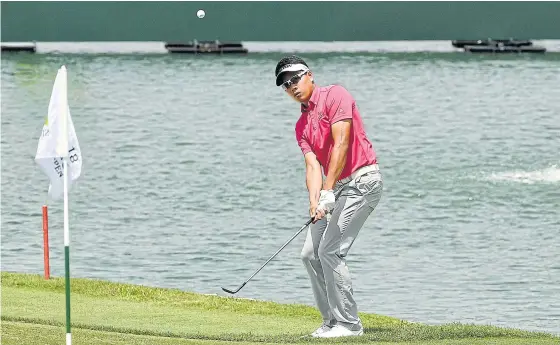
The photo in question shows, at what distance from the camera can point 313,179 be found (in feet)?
33.6

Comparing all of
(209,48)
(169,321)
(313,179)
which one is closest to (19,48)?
(209,48)

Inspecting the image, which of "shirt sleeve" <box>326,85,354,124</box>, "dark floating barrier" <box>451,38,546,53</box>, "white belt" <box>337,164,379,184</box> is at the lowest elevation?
"dark floating barrier" <box>451,38,546,53</box>

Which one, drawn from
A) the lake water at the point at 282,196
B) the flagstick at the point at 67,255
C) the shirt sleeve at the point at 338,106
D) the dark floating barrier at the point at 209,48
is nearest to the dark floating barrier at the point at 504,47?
the dark floating barrier at the point at 209,48

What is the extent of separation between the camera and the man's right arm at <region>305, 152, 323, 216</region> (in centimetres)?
1016

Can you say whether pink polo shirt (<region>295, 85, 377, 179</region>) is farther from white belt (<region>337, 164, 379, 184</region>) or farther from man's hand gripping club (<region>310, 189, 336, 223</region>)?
man's hand gripping club (<region>310, 189, 336, 223</region>)

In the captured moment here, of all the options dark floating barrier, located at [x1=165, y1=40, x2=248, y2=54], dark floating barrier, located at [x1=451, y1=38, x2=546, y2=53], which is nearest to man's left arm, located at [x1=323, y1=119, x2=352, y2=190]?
dark floating barrier, located at [x1=165, y1=40, x2=248, y2=54]

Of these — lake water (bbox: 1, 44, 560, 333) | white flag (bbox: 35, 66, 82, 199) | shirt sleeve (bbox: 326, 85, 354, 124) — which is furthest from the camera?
lake water (bbox: 1, 44, 560, 333)

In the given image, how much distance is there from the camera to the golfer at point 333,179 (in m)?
10.1

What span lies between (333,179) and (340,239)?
489 millimetres

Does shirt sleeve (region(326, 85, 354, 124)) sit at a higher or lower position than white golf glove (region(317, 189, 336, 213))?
higher

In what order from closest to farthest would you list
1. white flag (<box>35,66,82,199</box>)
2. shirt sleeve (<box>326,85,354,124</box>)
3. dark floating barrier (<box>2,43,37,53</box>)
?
white flag (<box>35,66,82,199</box>)
shirt sleeve (<box>326,85,354,124</box>)
dark floating barrier (<box>2,43,37,53</box>)

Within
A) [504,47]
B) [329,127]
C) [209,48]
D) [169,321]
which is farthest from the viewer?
[209,48]

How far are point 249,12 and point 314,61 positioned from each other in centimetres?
2151

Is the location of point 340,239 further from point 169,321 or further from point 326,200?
point 169,321
